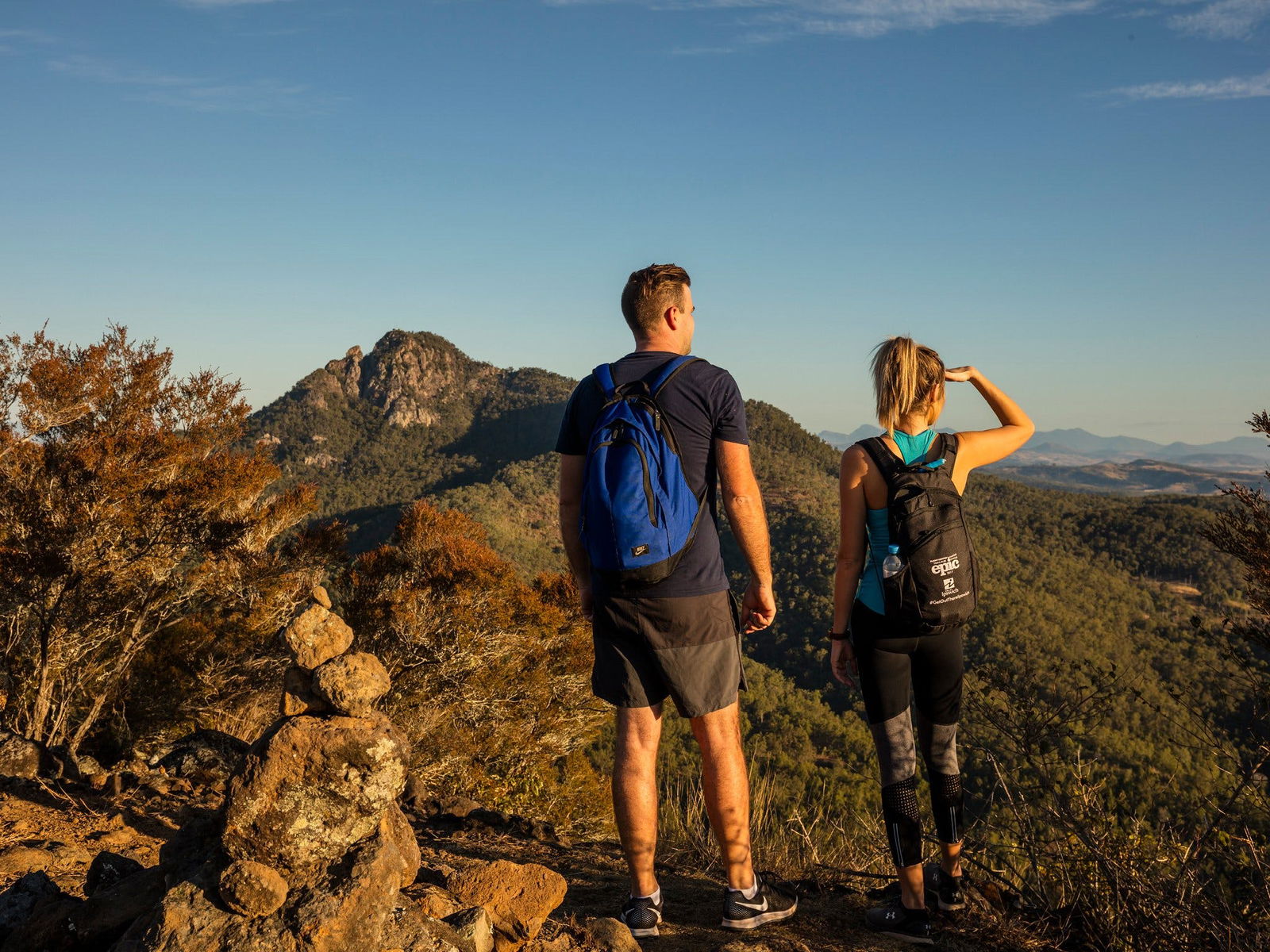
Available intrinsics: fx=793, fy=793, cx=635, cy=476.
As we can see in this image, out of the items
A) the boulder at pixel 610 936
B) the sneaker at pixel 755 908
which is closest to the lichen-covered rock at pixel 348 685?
the boulder at pixel 610 936

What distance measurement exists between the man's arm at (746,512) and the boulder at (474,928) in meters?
1.15

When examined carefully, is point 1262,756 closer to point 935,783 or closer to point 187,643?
point 935,783

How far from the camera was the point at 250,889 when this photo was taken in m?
1.83

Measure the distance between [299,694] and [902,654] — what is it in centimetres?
178

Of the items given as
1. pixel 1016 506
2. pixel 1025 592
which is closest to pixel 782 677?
pixel 1025 592

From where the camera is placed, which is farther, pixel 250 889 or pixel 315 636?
pixel 315 636

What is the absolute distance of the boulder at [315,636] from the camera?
2.03 m

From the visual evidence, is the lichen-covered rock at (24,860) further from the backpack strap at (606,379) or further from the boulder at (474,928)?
the backpack strap at (606,379)

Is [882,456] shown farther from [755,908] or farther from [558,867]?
[558,867]

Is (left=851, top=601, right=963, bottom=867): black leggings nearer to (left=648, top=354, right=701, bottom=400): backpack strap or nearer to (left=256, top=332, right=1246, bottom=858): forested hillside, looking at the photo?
(left=256, top=332, right=1246, bottom=858): forested hillside

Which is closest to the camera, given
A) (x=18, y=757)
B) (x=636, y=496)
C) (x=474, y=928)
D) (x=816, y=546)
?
(x=474, y=928)

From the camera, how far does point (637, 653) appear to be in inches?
97.7

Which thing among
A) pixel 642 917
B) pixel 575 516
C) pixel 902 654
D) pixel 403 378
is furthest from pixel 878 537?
pixel 403 378

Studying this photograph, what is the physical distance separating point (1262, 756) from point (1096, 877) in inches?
25.8
